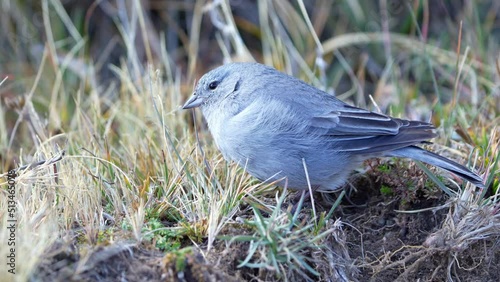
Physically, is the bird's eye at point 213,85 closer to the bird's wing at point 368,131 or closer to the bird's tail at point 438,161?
the bird's wing at point 368,131

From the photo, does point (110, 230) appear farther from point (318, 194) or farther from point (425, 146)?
point (425, 146)

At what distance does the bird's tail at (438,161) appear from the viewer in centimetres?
367

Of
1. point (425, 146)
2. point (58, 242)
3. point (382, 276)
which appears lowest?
point (382, 276)

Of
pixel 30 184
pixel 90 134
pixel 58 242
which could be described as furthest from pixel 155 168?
pixel 58 242

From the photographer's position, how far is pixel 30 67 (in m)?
6.52

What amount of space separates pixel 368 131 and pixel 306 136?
393mm

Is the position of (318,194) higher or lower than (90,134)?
lower

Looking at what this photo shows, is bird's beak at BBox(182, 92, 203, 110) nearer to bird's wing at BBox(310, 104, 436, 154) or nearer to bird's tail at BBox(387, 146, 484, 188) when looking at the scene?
bird's wing at BBox(310, 104, 436, 154)

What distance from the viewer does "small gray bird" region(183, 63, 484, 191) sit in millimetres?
3879

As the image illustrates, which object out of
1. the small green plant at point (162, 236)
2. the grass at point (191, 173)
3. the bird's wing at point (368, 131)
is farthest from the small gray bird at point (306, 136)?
the small green plant at point (162, 236)

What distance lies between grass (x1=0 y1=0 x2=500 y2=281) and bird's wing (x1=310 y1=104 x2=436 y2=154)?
27 centimetres

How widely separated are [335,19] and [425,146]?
320cm

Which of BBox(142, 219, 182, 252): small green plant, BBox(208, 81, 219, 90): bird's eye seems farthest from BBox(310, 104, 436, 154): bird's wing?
BBox(142, 219, 182, 252): small green plant

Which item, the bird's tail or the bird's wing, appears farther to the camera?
the bird's wing
